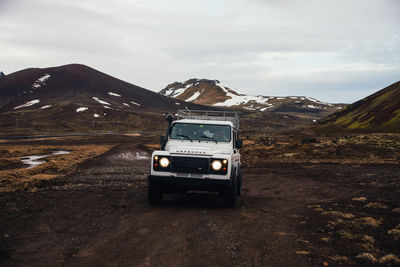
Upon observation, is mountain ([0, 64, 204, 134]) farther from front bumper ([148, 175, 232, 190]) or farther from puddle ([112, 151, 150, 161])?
front bumper ([148, 175, 232, 190])

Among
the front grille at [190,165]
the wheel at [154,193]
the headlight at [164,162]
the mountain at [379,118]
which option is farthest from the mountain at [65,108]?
the front grille at [190,165]

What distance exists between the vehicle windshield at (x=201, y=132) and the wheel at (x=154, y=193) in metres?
2.16

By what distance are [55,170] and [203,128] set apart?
1310 cm

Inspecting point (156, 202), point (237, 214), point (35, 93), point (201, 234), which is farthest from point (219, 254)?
point (35, 93)

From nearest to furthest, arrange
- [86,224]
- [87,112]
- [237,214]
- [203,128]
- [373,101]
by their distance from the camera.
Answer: [86,224], [237,214], [203,128], [373,101], [87,112]

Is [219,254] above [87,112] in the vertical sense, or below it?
below

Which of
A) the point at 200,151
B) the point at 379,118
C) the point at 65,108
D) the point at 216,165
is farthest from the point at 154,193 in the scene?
the point at 65,108

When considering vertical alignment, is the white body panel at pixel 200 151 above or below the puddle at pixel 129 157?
above

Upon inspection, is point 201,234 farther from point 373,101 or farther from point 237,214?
point 373,101

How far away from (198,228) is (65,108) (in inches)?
5190

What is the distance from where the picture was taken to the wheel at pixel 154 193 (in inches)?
399

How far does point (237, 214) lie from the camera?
9680 mm

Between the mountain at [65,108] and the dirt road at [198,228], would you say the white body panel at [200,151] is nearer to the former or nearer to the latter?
the dirt road at [198,228]

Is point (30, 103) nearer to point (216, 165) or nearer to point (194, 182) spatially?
point (194, 182)
